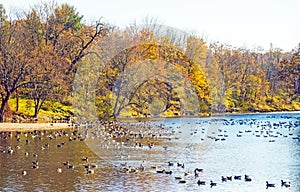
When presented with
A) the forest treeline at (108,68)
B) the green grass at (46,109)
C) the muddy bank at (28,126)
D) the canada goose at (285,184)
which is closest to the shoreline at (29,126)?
the muddy bank at (28,126)

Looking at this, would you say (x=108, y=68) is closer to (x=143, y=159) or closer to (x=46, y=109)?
(x=46, y=109)

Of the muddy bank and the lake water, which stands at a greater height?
the muddy bank

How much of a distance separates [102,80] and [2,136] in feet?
75.4

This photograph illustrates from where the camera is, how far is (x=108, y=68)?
229 feet

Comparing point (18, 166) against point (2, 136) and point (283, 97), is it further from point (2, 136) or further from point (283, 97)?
point (283, 97)

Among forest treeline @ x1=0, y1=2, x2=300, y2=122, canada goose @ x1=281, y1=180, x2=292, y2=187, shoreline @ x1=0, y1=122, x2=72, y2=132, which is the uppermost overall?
forest treeline @ x1=0, y1=2, x2=300, y2=122

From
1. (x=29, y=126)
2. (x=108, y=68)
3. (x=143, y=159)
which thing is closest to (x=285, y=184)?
(x=143, y=159)

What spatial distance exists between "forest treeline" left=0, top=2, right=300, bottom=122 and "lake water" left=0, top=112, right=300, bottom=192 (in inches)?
409

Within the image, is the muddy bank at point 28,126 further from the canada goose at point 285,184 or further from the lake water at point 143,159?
the canada goose at point 285,184

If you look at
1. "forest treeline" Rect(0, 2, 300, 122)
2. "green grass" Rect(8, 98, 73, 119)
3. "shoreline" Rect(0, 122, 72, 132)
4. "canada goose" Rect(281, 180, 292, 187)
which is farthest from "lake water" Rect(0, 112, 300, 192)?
"green grass" Rect(8, 98, 73, 119)

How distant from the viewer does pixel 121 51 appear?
71.0 meters

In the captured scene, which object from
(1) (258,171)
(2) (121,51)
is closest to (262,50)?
(2) (121,51)

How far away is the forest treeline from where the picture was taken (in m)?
61.8

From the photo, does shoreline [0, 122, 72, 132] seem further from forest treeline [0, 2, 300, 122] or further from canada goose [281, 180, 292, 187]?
canada goose [281, 180, 292, 187]
